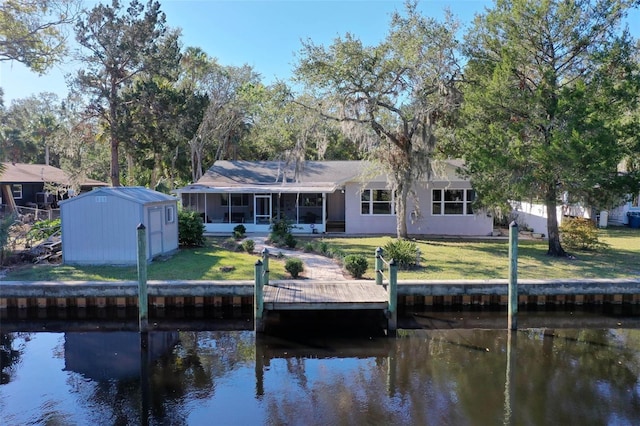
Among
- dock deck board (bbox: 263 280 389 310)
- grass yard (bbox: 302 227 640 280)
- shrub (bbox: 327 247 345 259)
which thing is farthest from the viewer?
shrub (bbox: 327 247 345 259)

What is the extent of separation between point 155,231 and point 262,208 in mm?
9681

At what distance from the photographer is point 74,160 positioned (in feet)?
105

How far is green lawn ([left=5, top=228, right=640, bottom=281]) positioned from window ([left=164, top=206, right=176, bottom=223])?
43.8 inches

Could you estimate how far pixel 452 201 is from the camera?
20641 mm

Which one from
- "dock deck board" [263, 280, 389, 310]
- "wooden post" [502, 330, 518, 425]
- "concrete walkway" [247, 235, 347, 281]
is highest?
"concrete walkway" [247, 235, 347, 281]

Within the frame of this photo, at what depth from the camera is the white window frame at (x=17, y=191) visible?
97.7 feet

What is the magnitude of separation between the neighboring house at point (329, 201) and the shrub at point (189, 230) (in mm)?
4662

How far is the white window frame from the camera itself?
1172 inches

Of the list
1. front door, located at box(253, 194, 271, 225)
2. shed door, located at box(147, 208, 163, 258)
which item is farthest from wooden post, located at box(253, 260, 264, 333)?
front door, located at box(253, 194, 271, 225)

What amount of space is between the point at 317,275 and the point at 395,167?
7352 mm

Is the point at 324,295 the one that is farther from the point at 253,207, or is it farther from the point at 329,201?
the point at 329,201

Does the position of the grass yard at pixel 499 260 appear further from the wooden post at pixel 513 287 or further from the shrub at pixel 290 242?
the wooden post at pixel 513 287

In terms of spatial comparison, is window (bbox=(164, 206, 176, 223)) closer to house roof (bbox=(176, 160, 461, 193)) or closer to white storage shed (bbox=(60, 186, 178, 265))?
white storage shed (bbox=(60, 186, 178, 265))

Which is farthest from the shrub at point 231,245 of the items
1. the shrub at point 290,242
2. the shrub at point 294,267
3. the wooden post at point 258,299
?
the wooden post at point 258,299
